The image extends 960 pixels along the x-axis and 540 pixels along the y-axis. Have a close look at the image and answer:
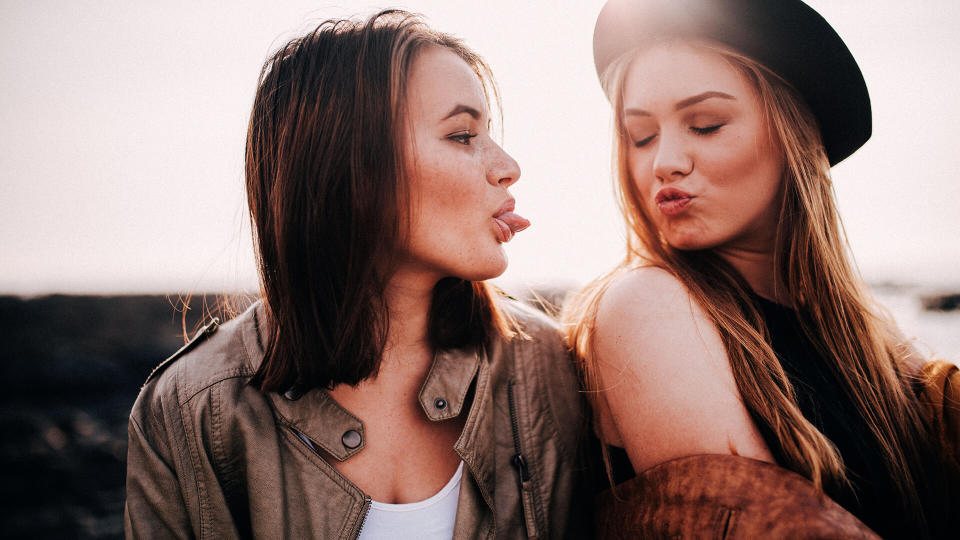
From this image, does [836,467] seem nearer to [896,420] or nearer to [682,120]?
[896,420]

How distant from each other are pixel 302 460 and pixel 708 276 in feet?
4.75

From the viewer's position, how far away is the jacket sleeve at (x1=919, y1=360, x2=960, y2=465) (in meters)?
1.40

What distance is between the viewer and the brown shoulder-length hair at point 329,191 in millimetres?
1484

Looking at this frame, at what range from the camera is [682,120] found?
1517 millimetres

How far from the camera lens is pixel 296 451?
146cm

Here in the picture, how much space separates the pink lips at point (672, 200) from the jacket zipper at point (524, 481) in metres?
0.87

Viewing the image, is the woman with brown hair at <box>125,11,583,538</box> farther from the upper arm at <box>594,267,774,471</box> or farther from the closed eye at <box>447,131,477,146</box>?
the upper arm at <box>594,267,774,471</box>

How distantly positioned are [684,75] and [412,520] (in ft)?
5.39

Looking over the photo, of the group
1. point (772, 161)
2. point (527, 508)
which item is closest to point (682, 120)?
point (772, 161)

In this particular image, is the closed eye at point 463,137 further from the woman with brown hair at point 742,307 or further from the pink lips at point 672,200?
the pink lips at point 672,200

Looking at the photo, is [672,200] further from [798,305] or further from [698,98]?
[798,305]

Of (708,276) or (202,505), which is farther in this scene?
(708,276)

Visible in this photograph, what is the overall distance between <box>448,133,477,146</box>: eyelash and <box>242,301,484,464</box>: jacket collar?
0.74m

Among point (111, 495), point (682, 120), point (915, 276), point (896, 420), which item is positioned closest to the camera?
point (896, 420)
